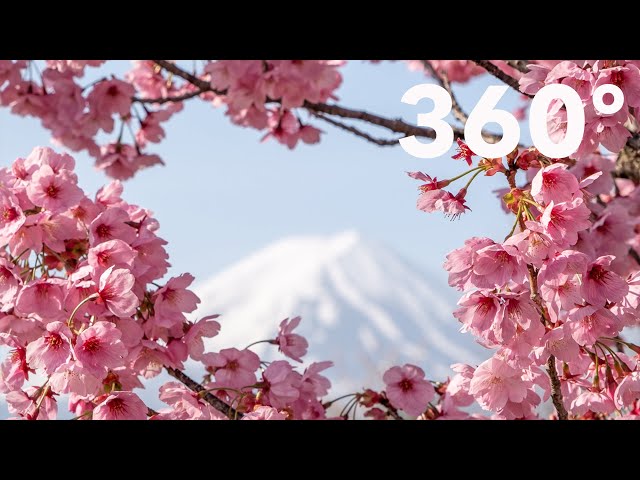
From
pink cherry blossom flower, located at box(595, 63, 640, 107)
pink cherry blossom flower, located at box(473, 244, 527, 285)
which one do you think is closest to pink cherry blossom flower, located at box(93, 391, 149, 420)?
pink cherry blossom flower, located at box(473, 244, 527, 285)

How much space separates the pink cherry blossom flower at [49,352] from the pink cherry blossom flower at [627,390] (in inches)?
47.2

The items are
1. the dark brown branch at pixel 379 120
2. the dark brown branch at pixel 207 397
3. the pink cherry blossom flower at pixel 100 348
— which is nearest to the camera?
the pink cherry blossom flower at pixel 100 348

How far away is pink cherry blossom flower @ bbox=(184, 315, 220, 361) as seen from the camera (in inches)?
73.1

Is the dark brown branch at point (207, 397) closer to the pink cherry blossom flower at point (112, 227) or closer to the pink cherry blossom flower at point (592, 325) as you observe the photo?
the pink cherry blossom flower at point (112, 227)

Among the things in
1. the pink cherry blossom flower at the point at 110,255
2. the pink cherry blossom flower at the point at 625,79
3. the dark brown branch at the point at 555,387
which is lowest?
the dark brown branch at the point at 555,387

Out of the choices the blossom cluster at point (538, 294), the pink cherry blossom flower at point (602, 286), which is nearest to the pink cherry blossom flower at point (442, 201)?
the blossom cluster at point (538, 294)

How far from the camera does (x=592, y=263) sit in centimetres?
148

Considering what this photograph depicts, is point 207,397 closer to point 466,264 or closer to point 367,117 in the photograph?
point 466,264

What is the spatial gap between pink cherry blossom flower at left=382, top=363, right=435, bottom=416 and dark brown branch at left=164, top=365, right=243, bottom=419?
48cm

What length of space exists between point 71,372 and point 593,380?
1.17 meters

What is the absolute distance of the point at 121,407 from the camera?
1.69 m

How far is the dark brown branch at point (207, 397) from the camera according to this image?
6.00 ft
